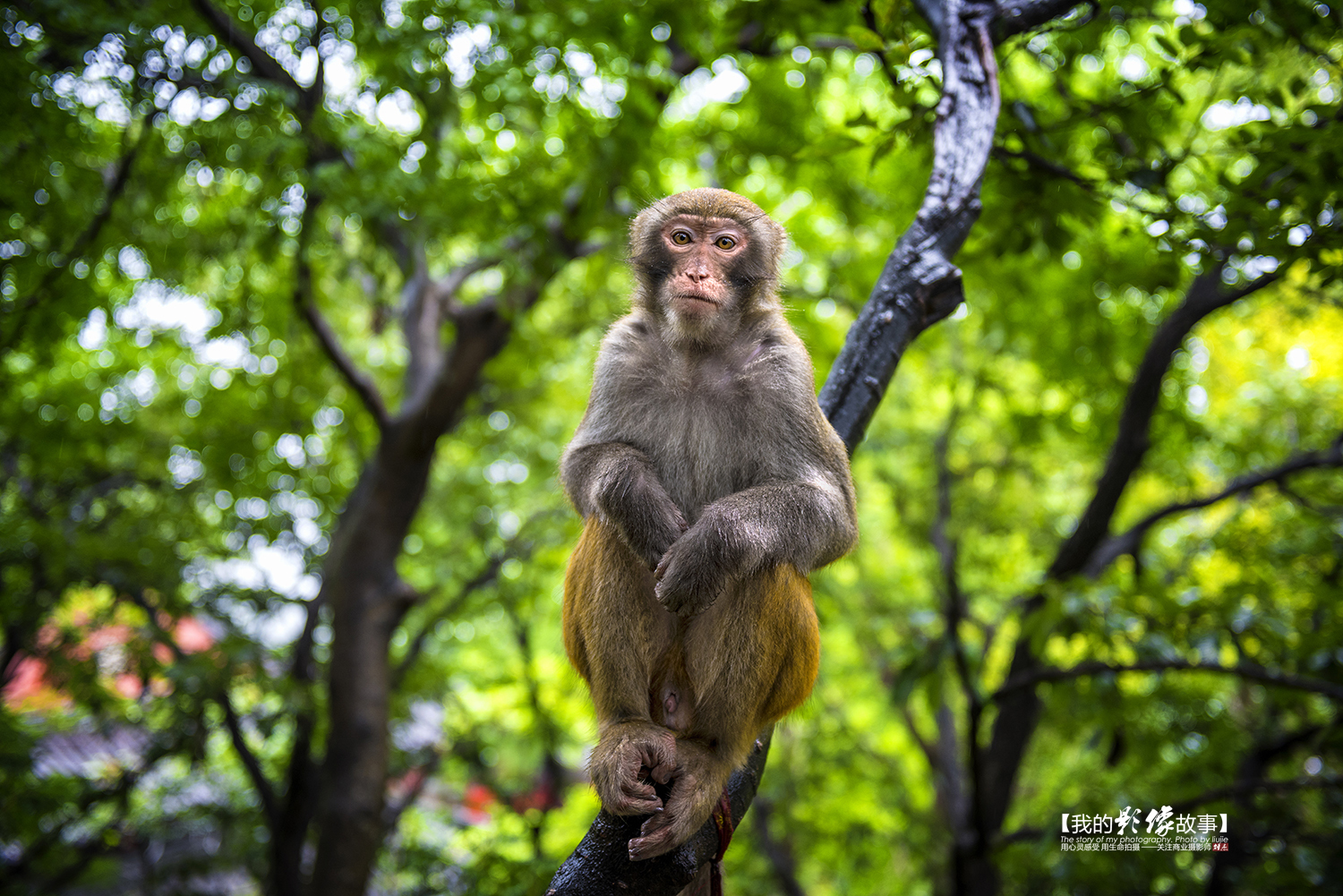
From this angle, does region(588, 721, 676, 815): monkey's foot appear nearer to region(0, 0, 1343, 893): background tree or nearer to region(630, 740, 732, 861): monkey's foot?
region(630, 740, 732, 861): monkey's foot

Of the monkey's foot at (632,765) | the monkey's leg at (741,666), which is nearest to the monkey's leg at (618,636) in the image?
the monkey's foot at (632,765)

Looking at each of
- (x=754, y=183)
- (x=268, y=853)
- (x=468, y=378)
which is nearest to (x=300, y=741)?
(x=268, y=853)

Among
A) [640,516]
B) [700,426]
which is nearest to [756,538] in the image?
[640,516]

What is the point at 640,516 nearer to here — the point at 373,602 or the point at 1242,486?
the point at 1242,486

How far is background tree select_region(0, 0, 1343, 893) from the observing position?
5.28 metres

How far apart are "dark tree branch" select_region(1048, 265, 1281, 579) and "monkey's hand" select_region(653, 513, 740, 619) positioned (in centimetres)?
459

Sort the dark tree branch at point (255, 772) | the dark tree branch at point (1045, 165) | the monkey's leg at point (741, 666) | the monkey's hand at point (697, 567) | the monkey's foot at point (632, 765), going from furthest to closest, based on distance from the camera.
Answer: the dark tree branch at point (255, 772) → the dark tree branch at point (1045, 165) → the monkey's leg at point (741, 666) → the monkey's hand at point (697, 567) → the monkey's foot at point (632, 765)

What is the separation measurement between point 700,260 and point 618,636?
1.38m

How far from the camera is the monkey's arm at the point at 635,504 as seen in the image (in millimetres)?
3100

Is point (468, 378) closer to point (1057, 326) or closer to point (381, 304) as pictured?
A: point (381, 304)

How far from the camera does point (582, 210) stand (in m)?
6.57

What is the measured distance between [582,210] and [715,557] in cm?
428

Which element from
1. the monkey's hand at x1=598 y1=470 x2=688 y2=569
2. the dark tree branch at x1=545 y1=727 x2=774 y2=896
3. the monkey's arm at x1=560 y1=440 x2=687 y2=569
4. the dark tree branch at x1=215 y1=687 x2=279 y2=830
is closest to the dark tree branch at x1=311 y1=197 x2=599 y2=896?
the dark tree branch at x1=215 y1=687 x2=279 y2=830

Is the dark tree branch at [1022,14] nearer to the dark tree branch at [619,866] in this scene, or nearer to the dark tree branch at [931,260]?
the dark tree branch at [931,260]
